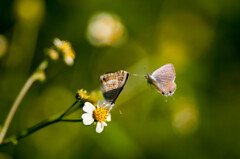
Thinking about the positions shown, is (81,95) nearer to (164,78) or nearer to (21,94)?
(21,94)

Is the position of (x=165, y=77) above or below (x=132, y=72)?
above

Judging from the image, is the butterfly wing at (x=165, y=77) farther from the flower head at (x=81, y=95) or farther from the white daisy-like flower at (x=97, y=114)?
the flower head at (x=81, y=95)

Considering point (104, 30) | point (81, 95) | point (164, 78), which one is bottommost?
point (104, 30)

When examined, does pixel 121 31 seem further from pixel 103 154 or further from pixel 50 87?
pixel 103 154

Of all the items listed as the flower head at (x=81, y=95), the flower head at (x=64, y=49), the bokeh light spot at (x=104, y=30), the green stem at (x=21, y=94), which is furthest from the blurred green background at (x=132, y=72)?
the flower head at (x=81, y=95)

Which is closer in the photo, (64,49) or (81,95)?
(81,95)

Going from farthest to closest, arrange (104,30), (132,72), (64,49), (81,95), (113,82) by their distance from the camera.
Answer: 1. (104,30)
2. (132,72)
3. (64,49)
4. (81,95)
5. (113,82)

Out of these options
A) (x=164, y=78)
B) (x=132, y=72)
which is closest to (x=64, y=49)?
(x=164, y=78)

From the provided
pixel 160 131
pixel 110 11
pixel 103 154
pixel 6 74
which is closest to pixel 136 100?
pixel 160 131
